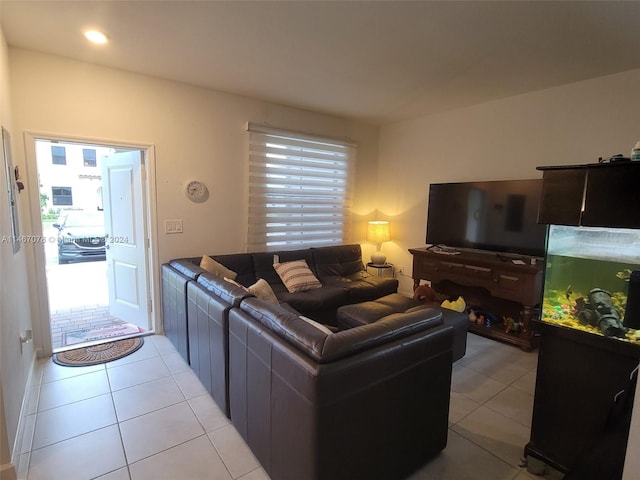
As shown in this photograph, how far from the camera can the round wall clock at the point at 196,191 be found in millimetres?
3576

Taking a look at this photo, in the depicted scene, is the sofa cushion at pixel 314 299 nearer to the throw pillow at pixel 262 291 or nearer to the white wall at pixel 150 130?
the throw pillow at pixel 262 291

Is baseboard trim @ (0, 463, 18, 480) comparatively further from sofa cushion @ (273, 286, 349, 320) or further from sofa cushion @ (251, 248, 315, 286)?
sofa cushion @ (251, 248, 315, 286)

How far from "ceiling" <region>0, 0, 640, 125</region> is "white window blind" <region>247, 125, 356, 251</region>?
0.82m

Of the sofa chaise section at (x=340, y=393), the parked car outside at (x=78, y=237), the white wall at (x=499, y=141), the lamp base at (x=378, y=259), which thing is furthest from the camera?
the parked car outside at (x=78, y=237)

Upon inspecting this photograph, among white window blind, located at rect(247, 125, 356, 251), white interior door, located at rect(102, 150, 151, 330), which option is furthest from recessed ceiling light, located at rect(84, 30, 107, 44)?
white window blind, located at rect(247, 125, 356, 251)

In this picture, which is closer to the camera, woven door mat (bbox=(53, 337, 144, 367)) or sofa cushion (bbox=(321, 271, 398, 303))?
woven door mat (bbox=(53, 337, 144, 367))

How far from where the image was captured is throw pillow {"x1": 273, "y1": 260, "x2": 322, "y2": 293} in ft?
12.3

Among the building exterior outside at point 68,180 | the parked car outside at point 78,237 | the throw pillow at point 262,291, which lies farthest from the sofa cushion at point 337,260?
the building exterior outside at point 68,180

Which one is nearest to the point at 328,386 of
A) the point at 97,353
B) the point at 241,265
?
the point at 241,265

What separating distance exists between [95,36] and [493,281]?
4.22 m

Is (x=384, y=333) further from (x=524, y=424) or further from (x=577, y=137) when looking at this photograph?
(x=577, y=137)

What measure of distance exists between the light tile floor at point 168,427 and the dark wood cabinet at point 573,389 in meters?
0.23

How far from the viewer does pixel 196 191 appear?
11.9ft

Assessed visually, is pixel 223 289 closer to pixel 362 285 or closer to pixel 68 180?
pixel 362 285
